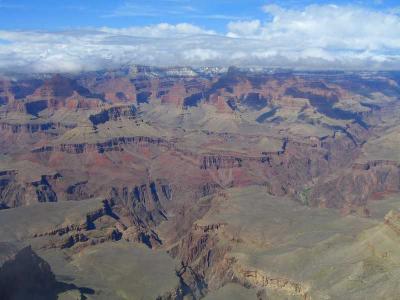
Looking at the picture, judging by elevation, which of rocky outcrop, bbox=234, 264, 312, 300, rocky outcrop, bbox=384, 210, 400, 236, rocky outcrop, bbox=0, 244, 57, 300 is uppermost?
rocky outcrop, bbox=384, 210, 400, 236

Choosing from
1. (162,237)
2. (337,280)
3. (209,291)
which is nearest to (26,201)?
(162,237)

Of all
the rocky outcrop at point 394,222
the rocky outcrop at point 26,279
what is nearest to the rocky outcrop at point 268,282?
the rocky outcrop at point 394,222

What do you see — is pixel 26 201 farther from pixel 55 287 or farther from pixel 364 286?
pixel 364 286

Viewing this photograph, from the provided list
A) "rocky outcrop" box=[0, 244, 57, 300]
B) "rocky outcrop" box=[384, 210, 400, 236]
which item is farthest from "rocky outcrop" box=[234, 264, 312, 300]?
"rocky outcrop" box=[0, 244, 57, 300]

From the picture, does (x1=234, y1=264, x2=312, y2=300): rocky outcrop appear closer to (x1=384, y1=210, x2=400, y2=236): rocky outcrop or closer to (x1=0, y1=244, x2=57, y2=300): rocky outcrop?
(x1=384, y1=210, x2=400, y2=236): rocky outcrop

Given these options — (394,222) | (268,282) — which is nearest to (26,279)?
(268,282)

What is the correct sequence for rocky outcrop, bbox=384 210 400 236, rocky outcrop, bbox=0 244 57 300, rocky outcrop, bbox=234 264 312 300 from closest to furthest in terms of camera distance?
rocky outcrop, bbox=0 244 57 300 → rocky outcrop, bbox=234 264 312 300 → rocky outcrop, bbox=384 210 400 236

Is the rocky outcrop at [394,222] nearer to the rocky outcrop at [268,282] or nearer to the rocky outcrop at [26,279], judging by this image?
the rocky outcrop at [268,282]

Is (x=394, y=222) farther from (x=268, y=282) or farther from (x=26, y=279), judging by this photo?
(x=26, y=279)

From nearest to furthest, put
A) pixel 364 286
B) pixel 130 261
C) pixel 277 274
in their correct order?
pixel 364 286
pixel 277 274
pixel 130 261

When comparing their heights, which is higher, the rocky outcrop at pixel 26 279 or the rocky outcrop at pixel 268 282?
the rocky outcrop at pixel 26 279

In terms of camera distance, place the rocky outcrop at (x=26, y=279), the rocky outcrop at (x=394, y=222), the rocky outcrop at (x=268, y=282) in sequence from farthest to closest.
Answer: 1. the rocky outcrop at (x=394, y=222)
2. the rocky outcrop at (x=268, y=282)
3. the rocky outcrop at (x=26, y=279)
